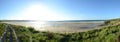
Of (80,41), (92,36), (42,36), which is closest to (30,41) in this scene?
(42,36)

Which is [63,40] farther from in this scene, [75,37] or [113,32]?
[113,32]

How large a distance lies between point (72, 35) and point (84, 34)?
1175 millimetres

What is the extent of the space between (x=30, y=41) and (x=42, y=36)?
4280mm

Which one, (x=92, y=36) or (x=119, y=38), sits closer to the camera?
(x=119, y=38)

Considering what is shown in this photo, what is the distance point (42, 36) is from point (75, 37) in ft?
10.2

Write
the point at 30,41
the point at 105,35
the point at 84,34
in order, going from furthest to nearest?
the point at 84,34, the point at 105,35, the point at 30,41

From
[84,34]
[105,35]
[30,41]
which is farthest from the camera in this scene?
[84,34]

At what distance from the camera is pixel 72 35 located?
2447 cm

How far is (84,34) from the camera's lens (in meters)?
24.5

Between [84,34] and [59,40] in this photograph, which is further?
[84,34]

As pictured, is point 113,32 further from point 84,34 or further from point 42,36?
point 42,36

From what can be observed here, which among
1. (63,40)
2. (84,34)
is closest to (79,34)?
(84,34)

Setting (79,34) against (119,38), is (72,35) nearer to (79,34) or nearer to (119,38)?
(79,34)

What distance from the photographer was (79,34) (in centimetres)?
2459
